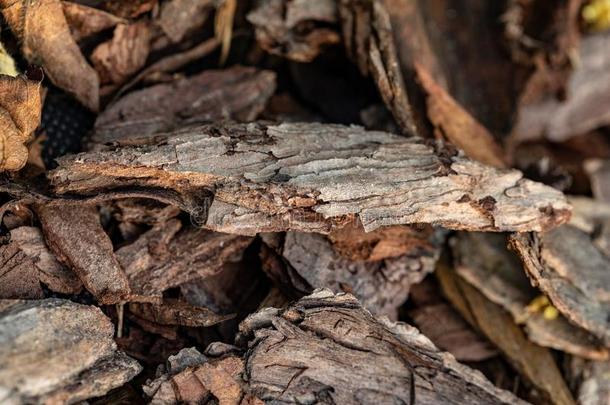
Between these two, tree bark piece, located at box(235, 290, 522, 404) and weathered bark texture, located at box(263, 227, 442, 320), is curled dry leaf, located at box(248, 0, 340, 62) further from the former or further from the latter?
tree bark piece, located at box(235, 290, 522, 404)

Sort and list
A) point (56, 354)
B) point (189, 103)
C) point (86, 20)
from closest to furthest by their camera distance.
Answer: point (56, 354) → point (86, 20) → point (189, 103)

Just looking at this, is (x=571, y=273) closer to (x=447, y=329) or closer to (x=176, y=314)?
(x=447, y=329)

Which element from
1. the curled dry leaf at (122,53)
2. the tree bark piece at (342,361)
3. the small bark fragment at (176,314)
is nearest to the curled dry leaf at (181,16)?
the curled dry leaf at (122,53)

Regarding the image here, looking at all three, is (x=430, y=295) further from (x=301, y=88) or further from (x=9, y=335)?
(x=9, y=335)

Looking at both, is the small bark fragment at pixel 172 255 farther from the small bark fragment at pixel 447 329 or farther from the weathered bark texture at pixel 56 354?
the small bark fragment at pixel 447 329

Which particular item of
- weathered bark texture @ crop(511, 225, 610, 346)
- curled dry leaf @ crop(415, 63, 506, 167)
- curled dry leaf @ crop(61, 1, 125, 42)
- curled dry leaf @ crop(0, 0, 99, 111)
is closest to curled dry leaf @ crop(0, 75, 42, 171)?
curled dry leaf @ crop(0, 0, 99, 111)

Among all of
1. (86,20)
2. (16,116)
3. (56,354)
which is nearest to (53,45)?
(86,20)
